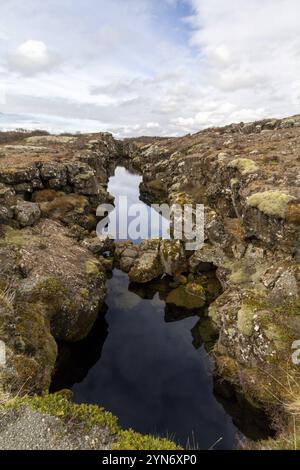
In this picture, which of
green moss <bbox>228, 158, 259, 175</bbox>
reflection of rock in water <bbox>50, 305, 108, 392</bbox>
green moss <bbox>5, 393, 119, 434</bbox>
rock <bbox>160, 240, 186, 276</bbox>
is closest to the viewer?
Answer: green moss <bbox>5, 393, 119, 434</bbox>

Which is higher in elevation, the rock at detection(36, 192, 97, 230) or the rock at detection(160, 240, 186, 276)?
the rock at detection(36, 192, 97, 230)

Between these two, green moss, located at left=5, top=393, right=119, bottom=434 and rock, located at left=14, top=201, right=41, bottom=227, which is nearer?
green moss, located at left=5, top=393, right=119, bottom=434

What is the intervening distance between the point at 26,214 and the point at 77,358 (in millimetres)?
16024

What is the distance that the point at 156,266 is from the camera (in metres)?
32.3

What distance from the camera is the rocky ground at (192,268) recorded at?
16.1 m

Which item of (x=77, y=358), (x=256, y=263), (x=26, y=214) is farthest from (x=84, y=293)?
(x=256, y=263)

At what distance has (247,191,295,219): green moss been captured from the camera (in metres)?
25.1

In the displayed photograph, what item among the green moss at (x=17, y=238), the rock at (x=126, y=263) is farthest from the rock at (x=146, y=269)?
the green moss at (x=17, y=238)

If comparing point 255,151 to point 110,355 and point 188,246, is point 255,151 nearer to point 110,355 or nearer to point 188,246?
point 188,246

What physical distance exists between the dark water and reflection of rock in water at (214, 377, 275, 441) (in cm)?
5

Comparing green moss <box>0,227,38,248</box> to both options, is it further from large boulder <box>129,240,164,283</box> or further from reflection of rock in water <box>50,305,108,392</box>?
large boulder <box>129,240,164,283</box>

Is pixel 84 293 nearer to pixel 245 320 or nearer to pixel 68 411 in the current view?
pixel 245 320

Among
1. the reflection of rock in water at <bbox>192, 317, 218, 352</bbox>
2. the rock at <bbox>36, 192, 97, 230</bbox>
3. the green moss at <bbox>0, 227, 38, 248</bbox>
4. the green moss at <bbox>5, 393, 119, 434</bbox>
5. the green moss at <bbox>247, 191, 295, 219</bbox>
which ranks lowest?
the reflection of rock in water at <bbox>192, 317, 218, 352</bbox>

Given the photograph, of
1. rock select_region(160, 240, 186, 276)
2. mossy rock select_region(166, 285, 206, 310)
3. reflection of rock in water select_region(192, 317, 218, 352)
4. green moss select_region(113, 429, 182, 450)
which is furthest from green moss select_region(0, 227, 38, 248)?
green moss select_region(113, 429, 182, 450)
